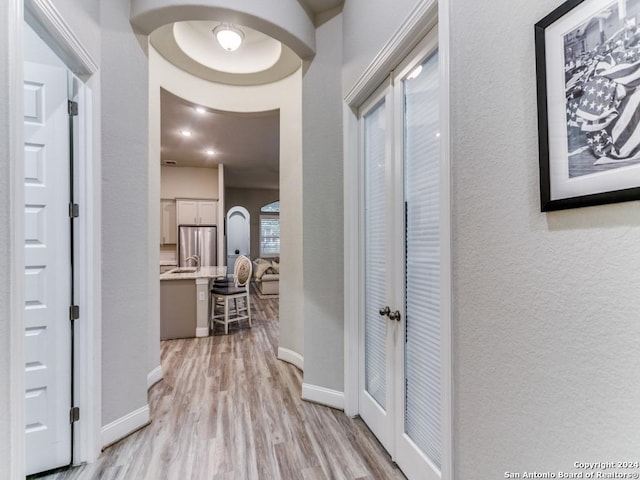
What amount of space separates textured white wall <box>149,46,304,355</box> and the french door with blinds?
1.20 meters

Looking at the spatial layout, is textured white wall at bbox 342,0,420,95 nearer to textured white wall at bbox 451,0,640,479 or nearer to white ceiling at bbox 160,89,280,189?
textured white wall at bbox 451,0,640,479

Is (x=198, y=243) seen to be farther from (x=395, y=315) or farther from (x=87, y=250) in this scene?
(x=395, y=315)

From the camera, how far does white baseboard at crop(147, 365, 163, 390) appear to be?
2652mm

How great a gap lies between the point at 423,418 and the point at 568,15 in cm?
165

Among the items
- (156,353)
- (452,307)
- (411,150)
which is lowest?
(156,353)

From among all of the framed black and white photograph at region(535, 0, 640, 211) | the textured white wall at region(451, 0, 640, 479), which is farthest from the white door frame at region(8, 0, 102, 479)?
the framed black and white photograph at region(535, 0, 640, 211)

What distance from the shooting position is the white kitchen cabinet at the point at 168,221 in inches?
258

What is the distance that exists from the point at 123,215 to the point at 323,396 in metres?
1.96

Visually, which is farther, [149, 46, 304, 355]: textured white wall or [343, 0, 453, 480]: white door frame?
[149, 46, 304, 355]: textured white wall

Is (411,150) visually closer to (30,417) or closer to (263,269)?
(30,417)

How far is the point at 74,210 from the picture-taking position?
1703mm

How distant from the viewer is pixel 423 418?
149 centimetres

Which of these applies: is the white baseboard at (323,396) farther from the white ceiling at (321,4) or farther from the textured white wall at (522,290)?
the white ceiling at (321,4)

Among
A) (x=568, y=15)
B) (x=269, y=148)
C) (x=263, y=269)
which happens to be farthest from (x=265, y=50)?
(x=263, y=269)
